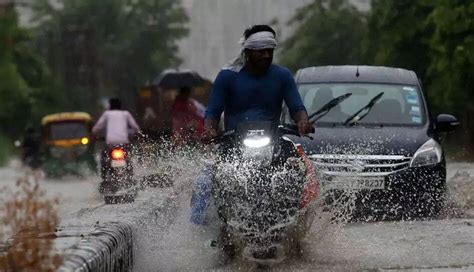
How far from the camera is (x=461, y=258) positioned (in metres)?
9.73

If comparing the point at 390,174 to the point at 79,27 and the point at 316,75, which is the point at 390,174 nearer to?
the point at 316,75

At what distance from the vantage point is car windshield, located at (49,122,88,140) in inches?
1213

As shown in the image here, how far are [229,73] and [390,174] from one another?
3.66m

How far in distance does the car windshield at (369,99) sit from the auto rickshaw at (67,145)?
14860 mm

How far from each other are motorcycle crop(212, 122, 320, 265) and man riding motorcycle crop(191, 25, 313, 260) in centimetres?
34

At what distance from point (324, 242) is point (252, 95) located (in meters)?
1.31

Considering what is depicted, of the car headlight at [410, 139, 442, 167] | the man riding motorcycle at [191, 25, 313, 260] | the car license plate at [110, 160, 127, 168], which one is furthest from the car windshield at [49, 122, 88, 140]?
the man riding motorcycle at [191, 25, 313, 260]

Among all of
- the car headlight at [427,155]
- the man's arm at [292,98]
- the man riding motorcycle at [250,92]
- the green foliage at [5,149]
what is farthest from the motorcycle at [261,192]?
the green foliage at [5,149]

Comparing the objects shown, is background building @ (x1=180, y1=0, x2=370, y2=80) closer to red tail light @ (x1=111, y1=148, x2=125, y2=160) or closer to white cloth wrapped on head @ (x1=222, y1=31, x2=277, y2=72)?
red tail light @ (x1=111, y1=148, x2=125, y2=160)

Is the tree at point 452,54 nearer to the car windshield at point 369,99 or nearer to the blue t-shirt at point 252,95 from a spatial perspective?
the car windshield at point 369,99

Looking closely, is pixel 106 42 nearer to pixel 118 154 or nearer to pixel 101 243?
pixel 118 154

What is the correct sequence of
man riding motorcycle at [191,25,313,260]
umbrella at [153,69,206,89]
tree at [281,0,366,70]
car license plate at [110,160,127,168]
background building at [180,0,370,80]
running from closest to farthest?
1. man riding motorcycle at [191,25,313,260]
2. car license plate at [110,160,127,168]
3. umbrella at [153,69,206,89]
4. tree at [281,0,366,70]
5. background building at [180,0,370,80]

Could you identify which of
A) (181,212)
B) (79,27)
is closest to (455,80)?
(181,212)

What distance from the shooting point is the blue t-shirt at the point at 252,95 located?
10.0 metres
